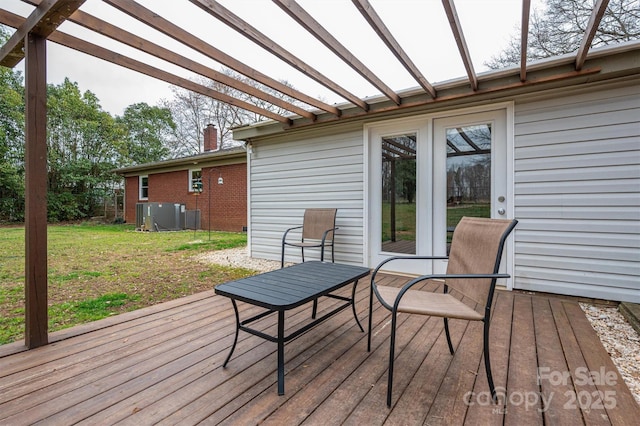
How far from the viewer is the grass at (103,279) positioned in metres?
2.78

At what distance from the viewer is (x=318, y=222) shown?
444 cm

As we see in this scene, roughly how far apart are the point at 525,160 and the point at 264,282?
3139 mm

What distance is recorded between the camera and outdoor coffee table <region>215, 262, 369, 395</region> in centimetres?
152

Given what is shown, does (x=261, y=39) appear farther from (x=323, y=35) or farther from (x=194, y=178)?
(x=194, y=178)

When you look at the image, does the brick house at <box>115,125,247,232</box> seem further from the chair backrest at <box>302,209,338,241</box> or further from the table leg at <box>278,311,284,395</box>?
the table leg at <box>278,311,284,395</box>

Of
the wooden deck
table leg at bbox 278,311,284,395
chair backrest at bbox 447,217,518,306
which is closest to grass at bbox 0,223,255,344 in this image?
the wooden deck

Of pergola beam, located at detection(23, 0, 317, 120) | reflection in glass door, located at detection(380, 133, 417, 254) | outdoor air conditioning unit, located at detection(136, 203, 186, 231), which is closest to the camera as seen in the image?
pergola beam, located at detection(23, 0, 317, 120)

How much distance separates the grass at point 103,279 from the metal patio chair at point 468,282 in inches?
103

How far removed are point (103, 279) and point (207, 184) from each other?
23.9 ft

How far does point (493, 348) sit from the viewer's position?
6.66 ft

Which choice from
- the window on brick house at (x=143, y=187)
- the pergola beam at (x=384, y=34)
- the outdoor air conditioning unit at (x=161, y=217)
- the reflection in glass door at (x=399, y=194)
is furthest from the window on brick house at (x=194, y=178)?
the pergola beam at (x=384, y=34)

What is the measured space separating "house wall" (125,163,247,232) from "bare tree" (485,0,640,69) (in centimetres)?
812

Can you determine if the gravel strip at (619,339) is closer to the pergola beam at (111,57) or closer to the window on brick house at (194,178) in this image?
the pergola beam at (111,57)

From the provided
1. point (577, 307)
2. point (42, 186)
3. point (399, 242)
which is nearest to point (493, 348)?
point (577, 307)
